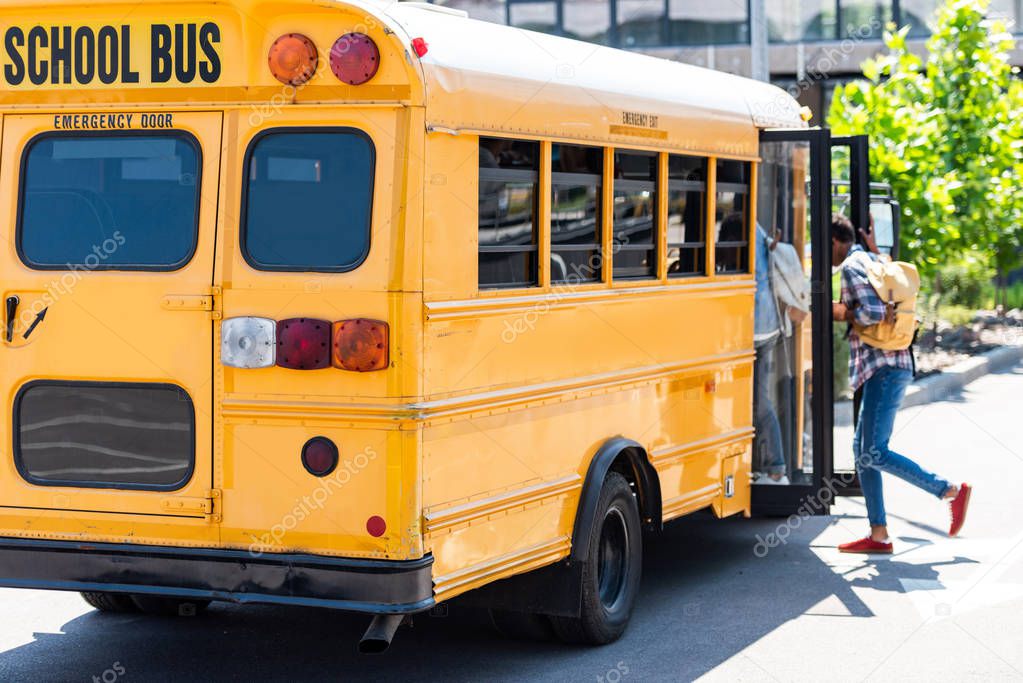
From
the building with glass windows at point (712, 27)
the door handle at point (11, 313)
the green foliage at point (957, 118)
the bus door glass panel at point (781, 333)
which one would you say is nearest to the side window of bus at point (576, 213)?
the bus door glass panel at point (781, 333)

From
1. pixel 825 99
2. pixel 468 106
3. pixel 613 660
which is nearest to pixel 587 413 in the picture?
pixel 613 660

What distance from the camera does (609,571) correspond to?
6.87 metres

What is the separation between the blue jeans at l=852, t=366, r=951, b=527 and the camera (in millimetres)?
8422

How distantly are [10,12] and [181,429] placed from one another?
5.40 feet

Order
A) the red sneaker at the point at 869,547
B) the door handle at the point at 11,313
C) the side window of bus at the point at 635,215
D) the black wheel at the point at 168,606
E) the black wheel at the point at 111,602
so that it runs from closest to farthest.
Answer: the door handle at the point at 11,313
the side window of bus at the point at 635,215
the black wheel at the point at 168,606
the black wheel at the point at 111,602
the red sneaker at the point at 869,547

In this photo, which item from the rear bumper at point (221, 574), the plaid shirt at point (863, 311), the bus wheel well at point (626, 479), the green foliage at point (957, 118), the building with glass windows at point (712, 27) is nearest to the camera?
the rear bumper at point (221, 574)

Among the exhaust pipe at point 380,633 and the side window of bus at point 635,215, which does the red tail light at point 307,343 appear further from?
the side window of bus at point 635,215

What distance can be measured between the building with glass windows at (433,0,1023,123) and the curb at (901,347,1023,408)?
24.4 ft

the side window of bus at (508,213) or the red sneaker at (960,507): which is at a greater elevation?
the side window of bus at (508,213)

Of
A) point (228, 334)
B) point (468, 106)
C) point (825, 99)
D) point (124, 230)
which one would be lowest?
point (228, 334)

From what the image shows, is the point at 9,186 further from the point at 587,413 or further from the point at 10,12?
the point at 587,413

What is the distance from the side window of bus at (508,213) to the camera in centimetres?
580

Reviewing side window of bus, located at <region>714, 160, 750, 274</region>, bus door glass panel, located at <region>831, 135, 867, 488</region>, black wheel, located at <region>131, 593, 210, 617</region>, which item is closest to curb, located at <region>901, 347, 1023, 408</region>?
bus door glass panel, located at <region>831, 135, 867, 488</region>

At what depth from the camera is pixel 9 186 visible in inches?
231
